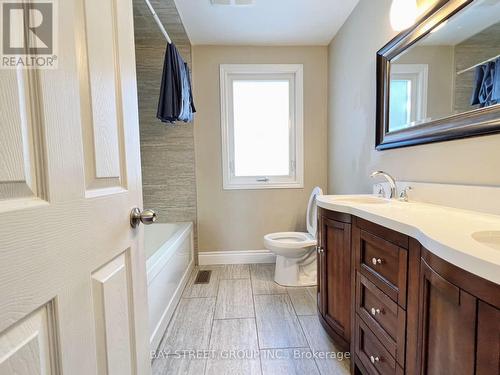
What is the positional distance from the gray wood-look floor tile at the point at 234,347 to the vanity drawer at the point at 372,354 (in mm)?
543

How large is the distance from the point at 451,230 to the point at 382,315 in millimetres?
478

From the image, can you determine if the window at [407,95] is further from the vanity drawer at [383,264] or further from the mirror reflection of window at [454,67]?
the vanity drawer at [383,264]

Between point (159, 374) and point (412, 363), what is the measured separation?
47.3 inches

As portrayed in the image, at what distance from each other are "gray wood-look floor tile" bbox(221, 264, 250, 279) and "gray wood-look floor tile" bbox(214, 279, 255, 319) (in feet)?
0.29

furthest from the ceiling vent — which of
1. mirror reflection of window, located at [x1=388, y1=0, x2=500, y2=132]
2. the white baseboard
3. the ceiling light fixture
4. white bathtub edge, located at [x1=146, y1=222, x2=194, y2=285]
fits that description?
the white baseboard

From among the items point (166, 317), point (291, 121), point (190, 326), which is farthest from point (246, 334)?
point (291, 121)

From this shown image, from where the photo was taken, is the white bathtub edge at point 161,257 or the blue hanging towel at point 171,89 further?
the blue hanging towel at point 171,89

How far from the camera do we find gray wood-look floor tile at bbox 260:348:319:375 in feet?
4.41

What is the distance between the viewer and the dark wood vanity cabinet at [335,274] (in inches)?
53.2

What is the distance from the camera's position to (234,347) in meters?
1.52

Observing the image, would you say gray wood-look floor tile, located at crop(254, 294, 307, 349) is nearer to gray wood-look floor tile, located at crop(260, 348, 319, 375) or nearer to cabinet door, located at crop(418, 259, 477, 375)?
gray wood-look floor tile, located at crop(260, 348, 319, 375)

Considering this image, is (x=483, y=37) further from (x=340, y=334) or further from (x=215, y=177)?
(x=215, y=177)

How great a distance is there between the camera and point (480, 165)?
3.47 ft

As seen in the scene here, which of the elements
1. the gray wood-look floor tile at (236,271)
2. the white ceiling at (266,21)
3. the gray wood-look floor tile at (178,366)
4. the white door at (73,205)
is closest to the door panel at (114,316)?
the white door at (73,205)
